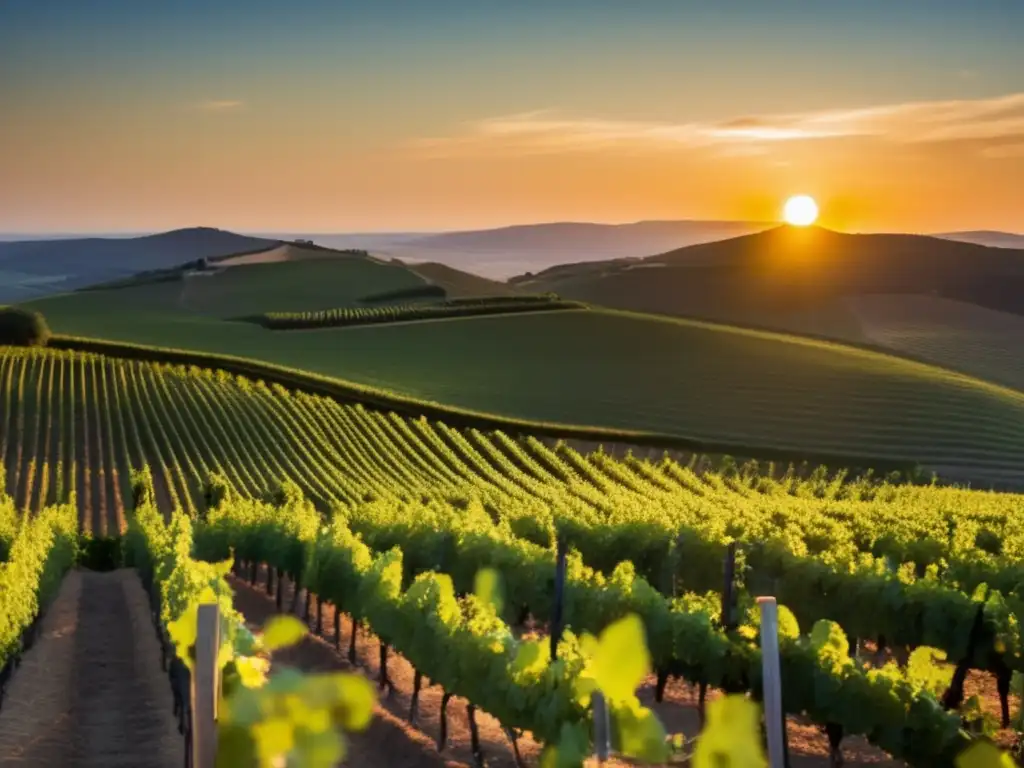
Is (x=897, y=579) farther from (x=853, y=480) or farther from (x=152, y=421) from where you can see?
(x=152, y=421)

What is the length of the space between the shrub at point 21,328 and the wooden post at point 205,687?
61.9 meters

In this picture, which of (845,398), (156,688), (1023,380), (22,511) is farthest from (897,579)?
(1023,380)

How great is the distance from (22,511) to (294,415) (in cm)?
1551

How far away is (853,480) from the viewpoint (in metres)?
47.1

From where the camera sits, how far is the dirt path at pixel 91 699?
12.0 metres

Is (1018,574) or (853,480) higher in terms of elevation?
(1018,574)

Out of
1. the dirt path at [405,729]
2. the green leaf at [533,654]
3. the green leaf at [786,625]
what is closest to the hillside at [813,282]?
the dirt path at [405,729]

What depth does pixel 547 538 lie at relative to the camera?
22.9m

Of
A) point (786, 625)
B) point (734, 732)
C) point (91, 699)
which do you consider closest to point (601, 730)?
point (734, 732)

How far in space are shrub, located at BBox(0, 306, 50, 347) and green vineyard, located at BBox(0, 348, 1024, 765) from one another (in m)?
10.1

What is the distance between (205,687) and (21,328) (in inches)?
2493

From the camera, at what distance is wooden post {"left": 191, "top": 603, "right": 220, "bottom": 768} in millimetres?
5133

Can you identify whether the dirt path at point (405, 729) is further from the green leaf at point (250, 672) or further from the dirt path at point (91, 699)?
the green leaf at point (250, 672)

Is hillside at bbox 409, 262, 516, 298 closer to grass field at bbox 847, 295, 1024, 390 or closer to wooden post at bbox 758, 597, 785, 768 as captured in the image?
grass field at bbox 847, 295, 1024, 390
